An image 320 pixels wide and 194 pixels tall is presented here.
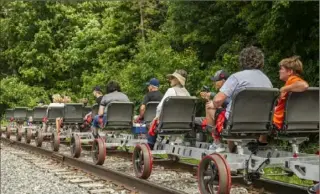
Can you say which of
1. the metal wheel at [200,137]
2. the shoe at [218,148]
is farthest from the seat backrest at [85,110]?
the shoe at [218,148]

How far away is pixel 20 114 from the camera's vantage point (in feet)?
66.1

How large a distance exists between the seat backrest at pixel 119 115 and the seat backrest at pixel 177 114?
2.25m

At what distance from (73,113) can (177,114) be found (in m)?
6.69

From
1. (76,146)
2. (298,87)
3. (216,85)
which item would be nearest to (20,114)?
(76,146)

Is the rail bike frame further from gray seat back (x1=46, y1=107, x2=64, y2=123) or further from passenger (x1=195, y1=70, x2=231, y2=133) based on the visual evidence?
gray seat back (x1=46, y1=107, x2=64, y2=123)

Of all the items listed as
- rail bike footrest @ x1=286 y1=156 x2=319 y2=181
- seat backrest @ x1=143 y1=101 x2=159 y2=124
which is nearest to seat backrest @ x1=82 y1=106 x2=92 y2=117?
seat backrest @ x1=143 y1=101 x2=159 y2=124

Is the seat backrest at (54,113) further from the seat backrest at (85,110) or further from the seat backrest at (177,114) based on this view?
the seat backrest at (177,114)

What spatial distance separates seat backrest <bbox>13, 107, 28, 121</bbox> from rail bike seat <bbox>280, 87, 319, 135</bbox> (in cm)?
1607

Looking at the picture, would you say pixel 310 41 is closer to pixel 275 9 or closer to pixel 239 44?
pixel 275 9

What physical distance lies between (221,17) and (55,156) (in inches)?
370

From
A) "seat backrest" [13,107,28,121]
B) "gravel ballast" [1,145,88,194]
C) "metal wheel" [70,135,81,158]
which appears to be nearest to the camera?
"gravel ballast" [1,145,88,194]

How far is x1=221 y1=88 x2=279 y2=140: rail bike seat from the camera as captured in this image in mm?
5227

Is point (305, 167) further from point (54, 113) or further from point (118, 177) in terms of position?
point (54, 113)

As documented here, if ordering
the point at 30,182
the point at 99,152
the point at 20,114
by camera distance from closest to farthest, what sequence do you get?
the point at 30,182 < the point at 99,152 < the point at 20,114
